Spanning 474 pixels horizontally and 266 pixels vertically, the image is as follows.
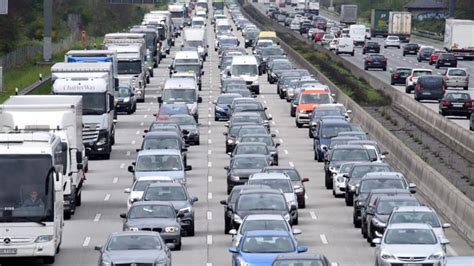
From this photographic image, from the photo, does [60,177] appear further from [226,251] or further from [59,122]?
[59,122]

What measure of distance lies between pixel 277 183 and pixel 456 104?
1248 inches

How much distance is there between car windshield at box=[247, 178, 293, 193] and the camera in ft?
134

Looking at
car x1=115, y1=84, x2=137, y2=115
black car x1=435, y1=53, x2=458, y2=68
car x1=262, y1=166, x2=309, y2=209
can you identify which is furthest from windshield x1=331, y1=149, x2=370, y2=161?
black car x1=435, y1=53, x2=458, y2=68

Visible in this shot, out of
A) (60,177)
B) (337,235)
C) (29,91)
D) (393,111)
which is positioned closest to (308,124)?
(393,111)

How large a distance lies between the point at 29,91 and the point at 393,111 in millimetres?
17253

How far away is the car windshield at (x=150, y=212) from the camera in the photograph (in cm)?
3562

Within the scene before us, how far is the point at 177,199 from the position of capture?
38.6 metres

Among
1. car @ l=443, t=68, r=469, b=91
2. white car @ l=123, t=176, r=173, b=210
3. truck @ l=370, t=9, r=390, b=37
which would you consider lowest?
truck @ l=370, t=9, r=390, b=37

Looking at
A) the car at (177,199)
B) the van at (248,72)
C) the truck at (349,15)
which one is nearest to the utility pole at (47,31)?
the van at (248,72)

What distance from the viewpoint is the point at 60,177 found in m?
34.8

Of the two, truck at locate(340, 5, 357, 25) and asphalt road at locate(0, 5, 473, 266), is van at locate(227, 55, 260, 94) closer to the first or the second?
asphalt road at locate(0, 5, 473, 266)

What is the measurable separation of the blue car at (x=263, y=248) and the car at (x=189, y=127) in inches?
1218

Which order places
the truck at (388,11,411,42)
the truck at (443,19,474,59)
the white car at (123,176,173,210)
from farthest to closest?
the truck at (388,11,411,42) → the truck at (443,19,474,59) → the white car at (123,176,173,210)

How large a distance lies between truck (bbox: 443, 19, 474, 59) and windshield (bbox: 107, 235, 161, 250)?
292ft
